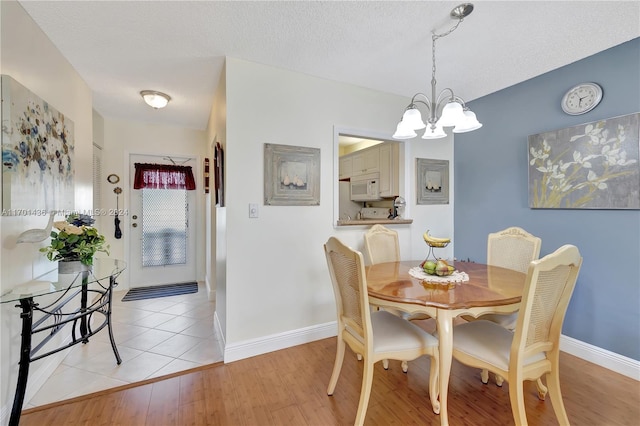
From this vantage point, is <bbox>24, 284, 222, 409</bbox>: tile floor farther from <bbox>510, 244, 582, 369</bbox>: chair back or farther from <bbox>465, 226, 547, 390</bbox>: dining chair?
<bbox>465, 226, 547, 390</bbox>: dining chair

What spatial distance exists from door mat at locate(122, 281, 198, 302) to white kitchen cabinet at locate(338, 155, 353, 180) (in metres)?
2.87

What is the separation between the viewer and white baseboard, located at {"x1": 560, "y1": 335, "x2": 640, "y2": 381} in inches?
76.8

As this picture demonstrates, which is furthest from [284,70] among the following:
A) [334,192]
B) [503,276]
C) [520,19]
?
[503,276]

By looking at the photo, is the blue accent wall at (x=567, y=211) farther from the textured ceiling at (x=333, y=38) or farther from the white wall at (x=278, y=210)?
the white wall at (x=278, y=210)

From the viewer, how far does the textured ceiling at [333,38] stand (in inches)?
66.2

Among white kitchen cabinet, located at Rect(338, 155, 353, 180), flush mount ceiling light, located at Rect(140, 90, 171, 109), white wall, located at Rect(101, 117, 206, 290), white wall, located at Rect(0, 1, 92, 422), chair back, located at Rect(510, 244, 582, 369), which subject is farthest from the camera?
white kitchen cabinet, located at Rect(338, 155, 353, 180)

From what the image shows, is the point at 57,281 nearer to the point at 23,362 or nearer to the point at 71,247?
the point at 71,247

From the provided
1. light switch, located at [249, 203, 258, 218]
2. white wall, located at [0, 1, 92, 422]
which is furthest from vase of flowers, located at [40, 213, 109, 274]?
light switch, located at [249, 203, 258, 218]

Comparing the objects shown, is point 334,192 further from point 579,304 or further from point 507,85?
point 579,304

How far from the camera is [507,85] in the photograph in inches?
107

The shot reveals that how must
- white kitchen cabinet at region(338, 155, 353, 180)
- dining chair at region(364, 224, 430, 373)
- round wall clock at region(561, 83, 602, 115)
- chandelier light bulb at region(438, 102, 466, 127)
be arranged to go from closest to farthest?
chandelier light bulb at region(438, 102, 466, 127), round wall clock at region(561, 83, 602, 115), dining chair at region(364, 224, 430, 373), white kitchen cabinet at region(338, 155, 353, 180)

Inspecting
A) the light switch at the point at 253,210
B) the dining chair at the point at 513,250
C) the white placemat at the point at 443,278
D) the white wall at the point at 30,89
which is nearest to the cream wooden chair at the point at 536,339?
the white placemat at the point at 443,278

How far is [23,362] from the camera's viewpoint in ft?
4.63

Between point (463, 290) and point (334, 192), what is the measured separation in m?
1.44
